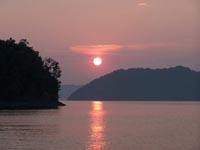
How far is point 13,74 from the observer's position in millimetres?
122312

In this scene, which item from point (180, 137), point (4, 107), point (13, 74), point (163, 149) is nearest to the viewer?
point (163, 149)

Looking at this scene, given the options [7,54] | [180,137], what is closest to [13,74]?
[7,54]

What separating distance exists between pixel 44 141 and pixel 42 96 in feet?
281

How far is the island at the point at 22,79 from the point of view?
404ft

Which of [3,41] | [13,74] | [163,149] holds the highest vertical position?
[3,41]

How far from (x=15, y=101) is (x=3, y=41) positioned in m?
14.9

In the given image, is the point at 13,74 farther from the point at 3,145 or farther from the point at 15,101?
the point at 3,145

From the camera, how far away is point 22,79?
126 metres

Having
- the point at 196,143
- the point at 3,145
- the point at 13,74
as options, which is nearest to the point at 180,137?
the point at 196,143

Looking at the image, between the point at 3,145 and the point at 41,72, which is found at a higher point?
the point at 41,72

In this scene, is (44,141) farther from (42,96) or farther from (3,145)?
(42,96)

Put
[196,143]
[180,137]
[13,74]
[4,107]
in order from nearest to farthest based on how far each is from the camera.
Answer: [196,143] < [180,137] < [13,74] < [4,107]

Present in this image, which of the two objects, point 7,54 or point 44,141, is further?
point 7,54

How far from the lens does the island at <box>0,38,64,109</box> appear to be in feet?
404
